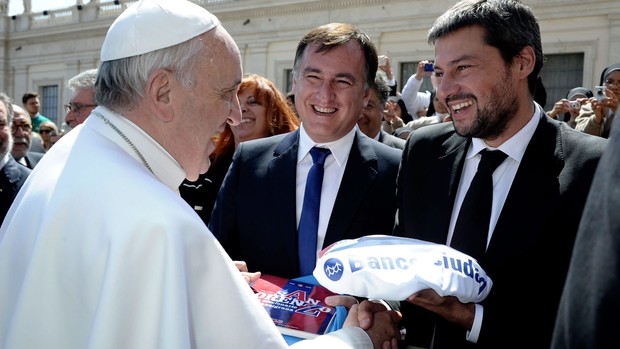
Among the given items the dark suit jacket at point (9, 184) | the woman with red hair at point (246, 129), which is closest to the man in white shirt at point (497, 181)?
the woman with red hair at point (246, 129)

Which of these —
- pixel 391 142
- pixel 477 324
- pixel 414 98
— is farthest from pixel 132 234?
pixel 414 98

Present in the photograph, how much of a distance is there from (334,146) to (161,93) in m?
1.29

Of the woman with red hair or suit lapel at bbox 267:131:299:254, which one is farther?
the woman with red hair

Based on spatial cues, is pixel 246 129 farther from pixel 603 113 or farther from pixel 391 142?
pixel 603 113

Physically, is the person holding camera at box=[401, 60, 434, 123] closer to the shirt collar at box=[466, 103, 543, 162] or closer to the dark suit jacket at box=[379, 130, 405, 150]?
the dark suit jacket at box=[379, 130, 405, 150]

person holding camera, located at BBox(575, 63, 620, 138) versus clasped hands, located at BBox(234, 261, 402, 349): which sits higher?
person holding camera, located at BBox(575, 63, 620, 138)

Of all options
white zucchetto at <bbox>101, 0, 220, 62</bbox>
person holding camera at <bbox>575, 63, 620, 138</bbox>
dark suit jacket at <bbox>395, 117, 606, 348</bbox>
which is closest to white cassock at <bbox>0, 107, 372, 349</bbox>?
white zucchetto at <bbox>101, 0, 220, 62</bbox>

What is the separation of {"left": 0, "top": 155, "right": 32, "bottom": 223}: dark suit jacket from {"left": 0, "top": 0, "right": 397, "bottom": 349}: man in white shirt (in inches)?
112

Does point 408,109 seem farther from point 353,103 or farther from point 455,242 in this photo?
point 455,242

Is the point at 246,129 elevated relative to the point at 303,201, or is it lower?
elevated

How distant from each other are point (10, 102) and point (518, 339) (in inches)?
177

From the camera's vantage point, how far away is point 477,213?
7.71 ft

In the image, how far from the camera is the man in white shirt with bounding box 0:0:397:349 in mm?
1632

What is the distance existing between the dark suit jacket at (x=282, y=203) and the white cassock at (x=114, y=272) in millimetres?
1119
